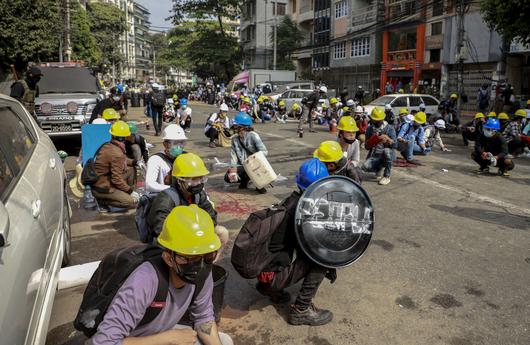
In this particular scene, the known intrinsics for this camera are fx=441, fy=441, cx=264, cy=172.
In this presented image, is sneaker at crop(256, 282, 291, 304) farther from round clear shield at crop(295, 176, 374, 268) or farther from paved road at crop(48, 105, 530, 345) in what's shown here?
round clear shield at crop(295, 176, 374, 268)

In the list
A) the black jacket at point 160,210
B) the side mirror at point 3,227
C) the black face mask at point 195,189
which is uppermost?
the side mirror at point 3,227

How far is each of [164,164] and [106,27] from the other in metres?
42.7

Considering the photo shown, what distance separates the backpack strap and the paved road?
126cm

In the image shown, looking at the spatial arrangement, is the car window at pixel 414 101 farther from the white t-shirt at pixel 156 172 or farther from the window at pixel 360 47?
the white t-shirt at pixel 156 172

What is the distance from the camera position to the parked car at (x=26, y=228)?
186cm

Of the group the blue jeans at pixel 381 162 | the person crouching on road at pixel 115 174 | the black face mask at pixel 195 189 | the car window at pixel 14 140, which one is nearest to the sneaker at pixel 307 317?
the black face mask at pixel 195 189

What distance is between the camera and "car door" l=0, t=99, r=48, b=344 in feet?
5.97

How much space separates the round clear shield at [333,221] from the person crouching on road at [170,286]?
3.72ft

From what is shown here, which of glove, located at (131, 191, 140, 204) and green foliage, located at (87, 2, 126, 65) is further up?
green foliage, located at (87, 2, 126, 65)

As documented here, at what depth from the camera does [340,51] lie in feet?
119

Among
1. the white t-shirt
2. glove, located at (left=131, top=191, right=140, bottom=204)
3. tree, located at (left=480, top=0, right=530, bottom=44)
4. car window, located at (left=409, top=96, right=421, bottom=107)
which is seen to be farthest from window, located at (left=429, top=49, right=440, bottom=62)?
the white t-shirt

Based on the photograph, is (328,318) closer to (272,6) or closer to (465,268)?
(465,268)

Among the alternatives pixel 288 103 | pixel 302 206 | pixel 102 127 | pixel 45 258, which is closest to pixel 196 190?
pixel 302 206

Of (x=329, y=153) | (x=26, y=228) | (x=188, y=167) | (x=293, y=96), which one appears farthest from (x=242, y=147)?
(x=293, y=96)
